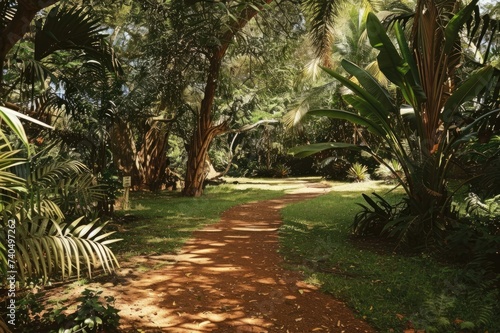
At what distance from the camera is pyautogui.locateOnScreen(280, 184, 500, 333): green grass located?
149 inches

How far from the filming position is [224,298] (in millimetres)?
4297

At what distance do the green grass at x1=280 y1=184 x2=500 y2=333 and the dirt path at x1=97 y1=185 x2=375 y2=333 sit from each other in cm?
28

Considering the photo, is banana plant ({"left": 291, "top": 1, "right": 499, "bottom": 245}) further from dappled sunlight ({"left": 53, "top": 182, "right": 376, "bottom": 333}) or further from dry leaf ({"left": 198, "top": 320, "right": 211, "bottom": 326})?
dry leaf ({"left": 198, "top": 320, "right": 211, "bottom": 326})

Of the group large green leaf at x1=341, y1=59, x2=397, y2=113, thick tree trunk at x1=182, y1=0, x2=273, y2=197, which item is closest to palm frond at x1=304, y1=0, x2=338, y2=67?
large green leaf at x1=341, y1=59, x2=397, y2=113

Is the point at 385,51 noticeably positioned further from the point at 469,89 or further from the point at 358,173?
the point at 358,173

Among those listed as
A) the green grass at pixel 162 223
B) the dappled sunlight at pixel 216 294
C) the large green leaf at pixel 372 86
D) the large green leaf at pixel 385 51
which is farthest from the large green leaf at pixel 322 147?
the green grass at pixel 162 223

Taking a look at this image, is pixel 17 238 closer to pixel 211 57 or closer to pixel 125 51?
pixel 211 57

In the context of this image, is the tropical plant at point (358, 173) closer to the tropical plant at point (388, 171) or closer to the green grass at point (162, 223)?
the tropical plant at point (388, 171)

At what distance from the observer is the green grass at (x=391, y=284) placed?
379cm

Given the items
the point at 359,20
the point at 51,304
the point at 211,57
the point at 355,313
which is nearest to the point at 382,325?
the point at 355,313

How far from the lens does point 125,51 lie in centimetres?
1775

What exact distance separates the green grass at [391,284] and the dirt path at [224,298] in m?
0.28

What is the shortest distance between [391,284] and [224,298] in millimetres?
2108

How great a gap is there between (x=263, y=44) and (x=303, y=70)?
6136 mm
